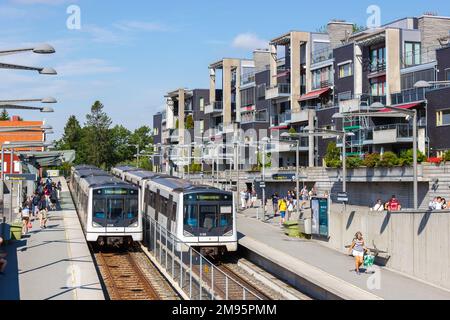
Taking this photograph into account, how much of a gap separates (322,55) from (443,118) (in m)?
21.9

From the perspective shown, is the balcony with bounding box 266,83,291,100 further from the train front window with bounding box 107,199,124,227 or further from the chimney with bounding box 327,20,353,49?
the train front window with bounding box 107,199,124,227

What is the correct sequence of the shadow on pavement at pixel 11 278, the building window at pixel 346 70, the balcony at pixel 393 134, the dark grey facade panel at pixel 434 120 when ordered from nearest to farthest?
the shadow on pavement at pixel 11 278
the dark grey facade panel at pixel 434 120
the balcony at pixel 393 134
the building window at pixel 346 70

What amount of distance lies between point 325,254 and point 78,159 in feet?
384

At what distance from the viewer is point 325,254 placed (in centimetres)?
2723

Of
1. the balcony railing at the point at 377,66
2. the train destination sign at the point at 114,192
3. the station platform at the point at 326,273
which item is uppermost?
the balcony railing at the point at 377,66

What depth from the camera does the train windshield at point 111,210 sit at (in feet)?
96.5

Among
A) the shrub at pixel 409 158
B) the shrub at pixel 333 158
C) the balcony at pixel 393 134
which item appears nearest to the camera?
the shrub at pixel 409 158

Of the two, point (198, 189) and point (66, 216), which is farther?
point (66, 216)

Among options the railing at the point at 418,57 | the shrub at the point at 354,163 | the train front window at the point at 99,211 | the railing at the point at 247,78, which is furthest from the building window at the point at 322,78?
the train front window at the point at 99,211

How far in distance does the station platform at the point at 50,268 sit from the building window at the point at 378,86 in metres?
28.1

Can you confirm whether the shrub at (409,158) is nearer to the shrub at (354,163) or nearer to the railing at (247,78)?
the shrub at (354,163)

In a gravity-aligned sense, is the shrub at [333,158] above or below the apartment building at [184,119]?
below
